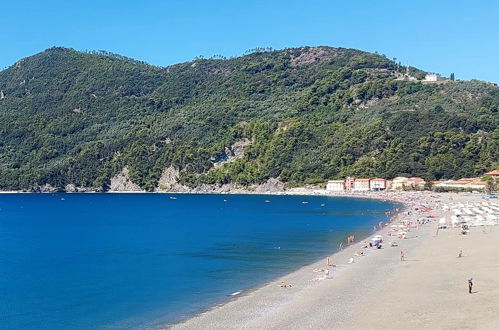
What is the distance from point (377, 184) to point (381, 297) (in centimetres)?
11138

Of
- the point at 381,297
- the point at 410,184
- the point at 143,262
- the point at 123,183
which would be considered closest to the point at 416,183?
the point at 410,184

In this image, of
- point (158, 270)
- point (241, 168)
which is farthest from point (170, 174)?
point (158, 270)

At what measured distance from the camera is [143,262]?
4334cm

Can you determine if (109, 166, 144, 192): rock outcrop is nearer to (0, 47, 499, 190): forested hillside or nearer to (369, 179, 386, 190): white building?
(0, 47, 499, 190): forested hillside

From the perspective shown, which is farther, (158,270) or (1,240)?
(1,240)

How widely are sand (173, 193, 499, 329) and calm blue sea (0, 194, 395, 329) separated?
8.00 feet

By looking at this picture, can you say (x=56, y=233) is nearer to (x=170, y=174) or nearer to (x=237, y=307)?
(x=237, y=307)

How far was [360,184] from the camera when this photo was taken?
13738cm

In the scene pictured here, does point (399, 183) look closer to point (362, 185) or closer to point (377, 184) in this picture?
point (377, 184)

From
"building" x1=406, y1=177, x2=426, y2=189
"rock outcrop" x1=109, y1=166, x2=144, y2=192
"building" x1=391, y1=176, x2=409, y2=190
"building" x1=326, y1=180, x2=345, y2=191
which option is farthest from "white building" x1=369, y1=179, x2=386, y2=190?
"rock outcrop" x1=109, y1=166, x2=144, y2=192

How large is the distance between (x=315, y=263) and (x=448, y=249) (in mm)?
10045

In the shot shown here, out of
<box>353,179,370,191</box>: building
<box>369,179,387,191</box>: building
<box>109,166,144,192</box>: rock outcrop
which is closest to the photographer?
<box>369,179,387,191</box>: building

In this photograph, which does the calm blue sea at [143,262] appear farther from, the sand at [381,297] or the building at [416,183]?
the building at [416,183]

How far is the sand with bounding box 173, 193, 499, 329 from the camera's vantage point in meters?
23.0
